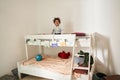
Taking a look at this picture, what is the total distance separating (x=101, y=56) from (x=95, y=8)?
97 centimetres

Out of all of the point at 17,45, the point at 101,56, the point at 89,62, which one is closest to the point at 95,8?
the point at 101,56

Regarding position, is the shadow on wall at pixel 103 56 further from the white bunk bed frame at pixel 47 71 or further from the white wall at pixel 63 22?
the white bunk bed frame at pixel 47 71

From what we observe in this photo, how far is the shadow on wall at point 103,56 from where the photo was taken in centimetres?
232

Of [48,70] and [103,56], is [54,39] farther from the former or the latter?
[103,56]

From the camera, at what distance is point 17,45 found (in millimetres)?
2574

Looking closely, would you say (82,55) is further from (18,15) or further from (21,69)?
(18,15)

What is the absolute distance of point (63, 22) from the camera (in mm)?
2773

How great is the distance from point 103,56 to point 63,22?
3.78 feet

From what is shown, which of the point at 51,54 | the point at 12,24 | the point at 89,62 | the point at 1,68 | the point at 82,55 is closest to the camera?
the point at 89,62

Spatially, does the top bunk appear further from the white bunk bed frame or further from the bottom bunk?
the bottom bunk

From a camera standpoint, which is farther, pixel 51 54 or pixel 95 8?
pixel 51 54

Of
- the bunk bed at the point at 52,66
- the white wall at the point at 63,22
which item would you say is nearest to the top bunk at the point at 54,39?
the bunk bed at the point at 52,66

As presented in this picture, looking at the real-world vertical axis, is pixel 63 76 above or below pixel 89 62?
below

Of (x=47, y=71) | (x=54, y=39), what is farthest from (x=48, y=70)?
(x=54, y=39)
